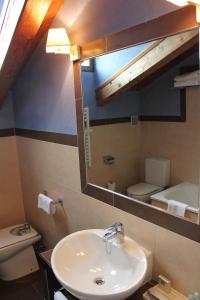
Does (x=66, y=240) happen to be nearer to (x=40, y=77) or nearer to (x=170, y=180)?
(x=170, y=180)

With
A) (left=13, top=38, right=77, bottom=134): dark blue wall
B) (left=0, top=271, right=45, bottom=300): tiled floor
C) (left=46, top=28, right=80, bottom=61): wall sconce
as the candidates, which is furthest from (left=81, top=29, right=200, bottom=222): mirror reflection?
(left=0, top=271, right=45, bottom=300): tiled floor

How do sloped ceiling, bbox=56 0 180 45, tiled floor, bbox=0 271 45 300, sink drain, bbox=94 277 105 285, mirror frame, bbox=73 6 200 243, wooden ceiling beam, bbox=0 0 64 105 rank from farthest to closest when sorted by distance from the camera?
tiled floor, bbox=0 271 45 300 → wooden ceiling beam, bbox=0 0 64 105 → sink drain, bbox=94 277 105 285 → sloped ceiling, bbox=56 0 180 45 → mirror frame, bbox=73 6 200 243

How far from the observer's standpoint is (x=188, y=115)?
1260 mm

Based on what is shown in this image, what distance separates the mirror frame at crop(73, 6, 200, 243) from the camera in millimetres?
1155

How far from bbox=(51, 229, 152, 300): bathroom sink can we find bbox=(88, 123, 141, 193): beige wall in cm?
33

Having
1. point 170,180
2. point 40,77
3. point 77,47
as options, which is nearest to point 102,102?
point 77,47

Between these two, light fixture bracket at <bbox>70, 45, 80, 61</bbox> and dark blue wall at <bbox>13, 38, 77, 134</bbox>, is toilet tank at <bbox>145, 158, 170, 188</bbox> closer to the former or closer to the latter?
dark blue wall at <bbox>13, 38, 77, 134</bbox>

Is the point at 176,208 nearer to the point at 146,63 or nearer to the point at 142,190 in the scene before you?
the point at 142,190

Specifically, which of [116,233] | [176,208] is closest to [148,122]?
[176,208]

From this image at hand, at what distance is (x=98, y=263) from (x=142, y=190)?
51 centimetres

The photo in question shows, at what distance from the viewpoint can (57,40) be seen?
1633 millimetres

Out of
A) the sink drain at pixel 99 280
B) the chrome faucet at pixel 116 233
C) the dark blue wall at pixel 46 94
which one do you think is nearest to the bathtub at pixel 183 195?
the chrome faucet at pixel 116 233

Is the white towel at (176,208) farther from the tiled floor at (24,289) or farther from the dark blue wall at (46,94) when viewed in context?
the tiled floor at (24,289)

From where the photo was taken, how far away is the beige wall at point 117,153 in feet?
5.20
